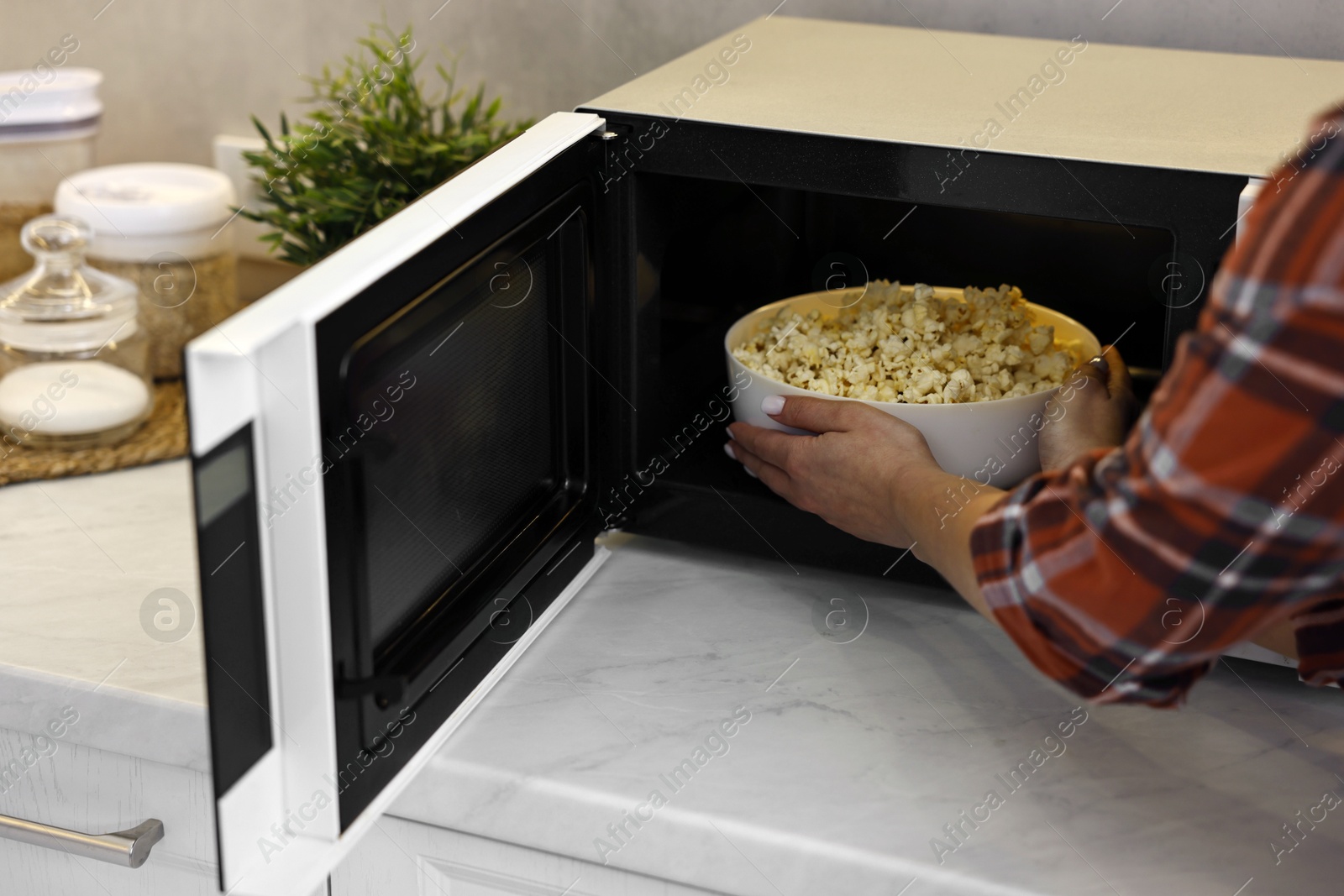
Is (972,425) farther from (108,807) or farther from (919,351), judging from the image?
(108,807)

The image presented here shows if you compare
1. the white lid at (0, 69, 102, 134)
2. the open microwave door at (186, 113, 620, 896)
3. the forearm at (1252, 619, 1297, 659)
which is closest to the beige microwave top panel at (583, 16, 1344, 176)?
the open microwave door at (186, 113, 620, 896)

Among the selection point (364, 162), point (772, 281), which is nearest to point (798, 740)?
point (772, 281)

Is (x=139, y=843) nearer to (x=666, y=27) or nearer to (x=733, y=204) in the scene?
(x=733, y=204)

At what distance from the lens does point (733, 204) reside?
3.05 feet

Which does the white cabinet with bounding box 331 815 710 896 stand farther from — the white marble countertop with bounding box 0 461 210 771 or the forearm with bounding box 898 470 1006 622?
the forearm with bounding box 898 470 1006 622

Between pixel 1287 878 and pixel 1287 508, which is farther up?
pixel 1287 508

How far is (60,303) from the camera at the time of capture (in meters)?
1.06

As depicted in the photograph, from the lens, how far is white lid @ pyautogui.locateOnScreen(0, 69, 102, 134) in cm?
120

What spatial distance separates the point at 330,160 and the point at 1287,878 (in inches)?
34.4

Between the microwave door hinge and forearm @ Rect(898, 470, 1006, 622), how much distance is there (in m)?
0.27

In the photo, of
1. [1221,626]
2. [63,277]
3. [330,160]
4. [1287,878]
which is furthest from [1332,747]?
[63,277]

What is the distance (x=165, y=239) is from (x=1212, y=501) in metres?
→ 0.96

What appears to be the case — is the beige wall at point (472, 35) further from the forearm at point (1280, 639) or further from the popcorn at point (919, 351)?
the forearm at point (1280, 639)

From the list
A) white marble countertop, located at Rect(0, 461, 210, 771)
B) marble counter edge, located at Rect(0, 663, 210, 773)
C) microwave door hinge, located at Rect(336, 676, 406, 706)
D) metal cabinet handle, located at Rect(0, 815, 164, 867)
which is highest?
microwave door hinge, located at Rect(336, 676, 406, 706)
